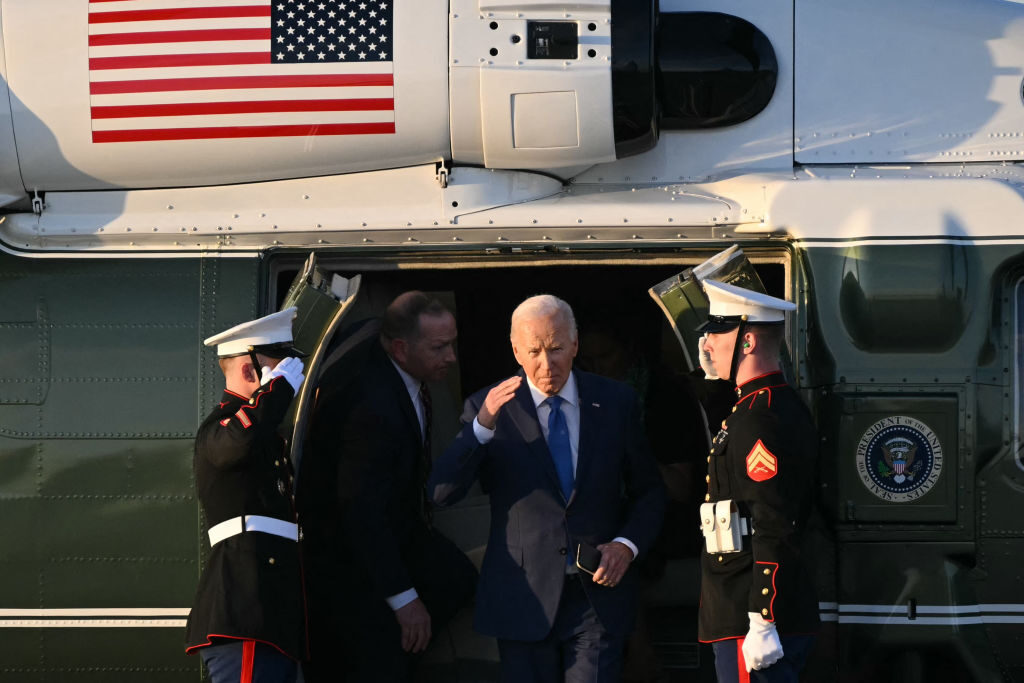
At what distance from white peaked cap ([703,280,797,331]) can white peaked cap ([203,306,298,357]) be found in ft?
4.66

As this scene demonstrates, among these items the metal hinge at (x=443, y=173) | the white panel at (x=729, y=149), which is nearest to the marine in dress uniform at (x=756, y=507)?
the white panel at (x=729, y=149)

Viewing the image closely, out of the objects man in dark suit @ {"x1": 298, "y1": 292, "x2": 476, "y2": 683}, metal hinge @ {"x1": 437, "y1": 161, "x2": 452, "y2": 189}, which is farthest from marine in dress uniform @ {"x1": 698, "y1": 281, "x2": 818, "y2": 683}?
metal hinge @ {"x1": 437, "y1": 161, "x2": 452, "y2": 189}

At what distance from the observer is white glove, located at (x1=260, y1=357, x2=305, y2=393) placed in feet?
12.9

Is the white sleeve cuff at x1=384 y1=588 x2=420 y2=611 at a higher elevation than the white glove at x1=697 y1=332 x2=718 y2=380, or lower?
lower

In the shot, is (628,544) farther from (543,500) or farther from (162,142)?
(162,142)

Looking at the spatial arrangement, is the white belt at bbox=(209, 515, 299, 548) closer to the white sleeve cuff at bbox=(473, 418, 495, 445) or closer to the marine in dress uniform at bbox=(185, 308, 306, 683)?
the marine in dress uniform at bbox=(185, 308, 306, 683)

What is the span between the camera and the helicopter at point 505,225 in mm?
4273

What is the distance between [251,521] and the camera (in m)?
3.93

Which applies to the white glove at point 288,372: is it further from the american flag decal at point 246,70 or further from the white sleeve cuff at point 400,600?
the american flag decal at point 246,70

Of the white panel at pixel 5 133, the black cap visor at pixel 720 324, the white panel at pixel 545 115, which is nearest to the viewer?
the black cap visor at pixel 720 324

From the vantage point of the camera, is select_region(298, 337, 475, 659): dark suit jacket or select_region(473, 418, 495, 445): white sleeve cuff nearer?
select_region(473, 418, 495, 445): white sleeve cuff

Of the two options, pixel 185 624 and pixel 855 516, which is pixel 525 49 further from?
pixel 185 624

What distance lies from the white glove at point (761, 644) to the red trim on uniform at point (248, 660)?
155cm

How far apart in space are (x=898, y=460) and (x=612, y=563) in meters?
1.11
